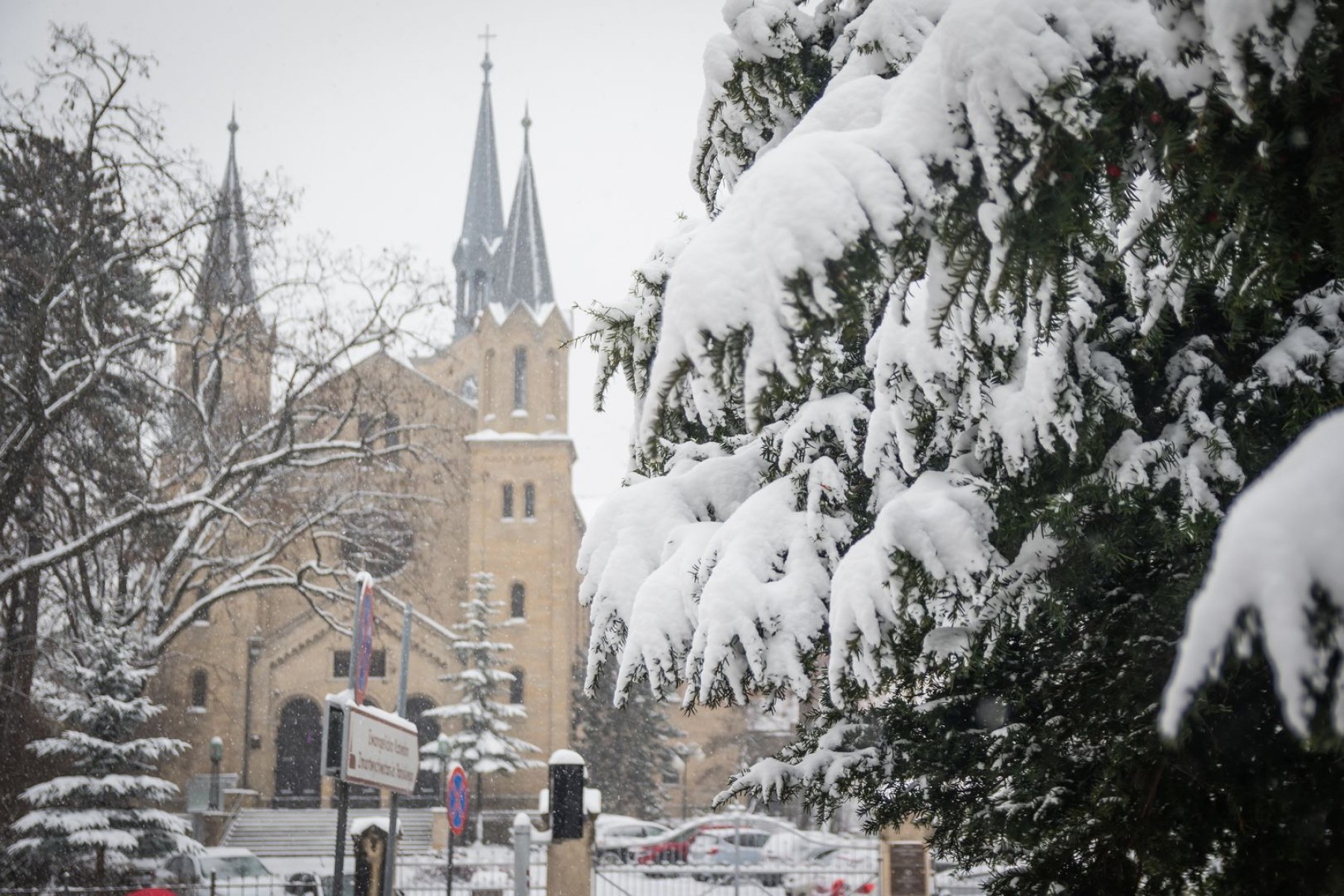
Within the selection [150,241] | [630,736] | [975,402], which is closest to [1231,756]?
[975,402]

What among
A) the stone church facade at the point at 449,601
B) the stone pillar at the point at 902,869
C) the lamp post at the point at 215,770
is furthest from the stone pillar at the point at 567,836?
the lamp post at the point at 215,770

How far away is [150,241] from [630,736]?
30.2 metres

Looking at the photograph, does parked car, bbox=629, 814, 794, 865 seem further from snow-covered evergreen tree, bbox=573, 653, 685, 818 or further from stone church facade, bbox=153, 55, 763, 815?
snow-covered evergreen tree, bbox=573, 653, 685, 818

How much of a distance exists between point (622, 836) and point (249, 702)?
1570 cm

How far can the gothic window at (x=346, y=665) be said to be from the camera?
127 feet

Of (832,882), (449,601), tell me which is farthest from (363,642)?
(449,601)

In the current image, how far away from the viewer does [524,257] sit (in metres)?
45.5

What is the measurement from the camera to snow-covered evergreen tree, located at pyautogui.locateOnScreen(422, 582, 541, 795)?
34.6m

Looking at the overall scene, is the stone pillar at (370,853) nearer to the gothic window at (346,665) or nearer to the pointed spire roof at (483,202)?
the gothic window at (346,665)

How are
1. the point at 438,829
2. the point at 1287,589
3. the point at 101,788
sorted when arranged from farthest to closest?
the point at 438,829 < the point at 101,788 < the point at 1287,589

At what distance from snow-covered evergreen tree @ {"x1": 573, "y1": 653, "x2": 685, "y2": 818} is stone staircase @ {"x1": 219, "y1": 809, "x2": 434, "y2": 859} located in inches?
336

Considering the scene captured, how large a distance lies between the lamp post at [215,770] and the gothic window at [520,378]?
14730 millimetres

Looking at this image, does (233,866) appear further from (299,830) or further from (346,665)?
(346,665)

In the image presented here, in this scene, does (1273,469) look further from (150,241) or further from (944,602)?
(150,241)
